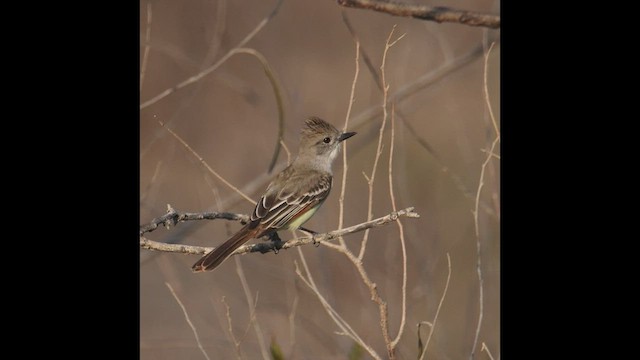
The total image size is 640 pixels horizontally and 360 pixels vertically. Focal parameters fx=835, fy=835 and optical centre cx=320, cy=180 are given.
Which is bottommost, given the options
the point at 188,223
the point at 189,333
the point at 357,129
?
the point at 189,333

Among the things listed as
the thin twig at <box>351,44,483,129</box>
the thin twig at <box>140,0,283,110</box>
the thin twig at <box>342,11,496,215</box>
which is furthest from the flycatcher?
the thin twig at <box>140,0,283,110</box>

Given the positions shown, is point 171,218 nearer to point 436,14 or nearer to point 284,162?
point 284,162

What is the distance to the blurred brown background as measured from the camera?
3.74 metres

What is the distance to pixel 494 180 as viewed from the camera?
327 centimetres

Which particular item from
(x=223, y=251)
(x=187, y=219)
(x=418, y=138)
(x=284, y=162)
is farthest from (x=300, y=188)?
(x=187, y=219)

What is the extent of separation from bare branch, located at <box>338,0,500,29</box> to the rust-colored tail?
1113mm

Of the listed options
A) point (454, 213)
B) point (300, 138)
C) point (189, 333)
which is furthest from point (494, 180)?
point (189, 333)

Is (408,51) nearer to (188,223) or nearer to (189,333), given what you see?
(188,223)

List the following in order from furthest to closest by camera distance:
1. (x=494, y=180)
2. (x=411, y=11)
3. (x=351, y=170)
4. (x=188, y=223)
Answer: (x=351, y=170) < (x=188, y=223) < (x=494, y=180) < (x=411, y=11)

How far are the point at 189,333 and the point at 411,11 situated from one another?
1.94 meters

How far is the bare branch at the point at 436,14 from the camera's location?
9.68 feet

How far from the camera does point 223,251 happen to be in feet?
11.1

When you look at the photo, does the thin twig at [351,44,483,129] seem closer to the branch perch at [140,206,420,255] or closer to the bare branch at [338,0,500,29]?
the bare branch at [338,0,500,29]

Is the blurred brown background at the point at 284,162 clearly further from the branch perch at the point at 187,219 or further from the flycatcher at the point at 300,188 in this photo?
the branch perch at the point at 187,219
